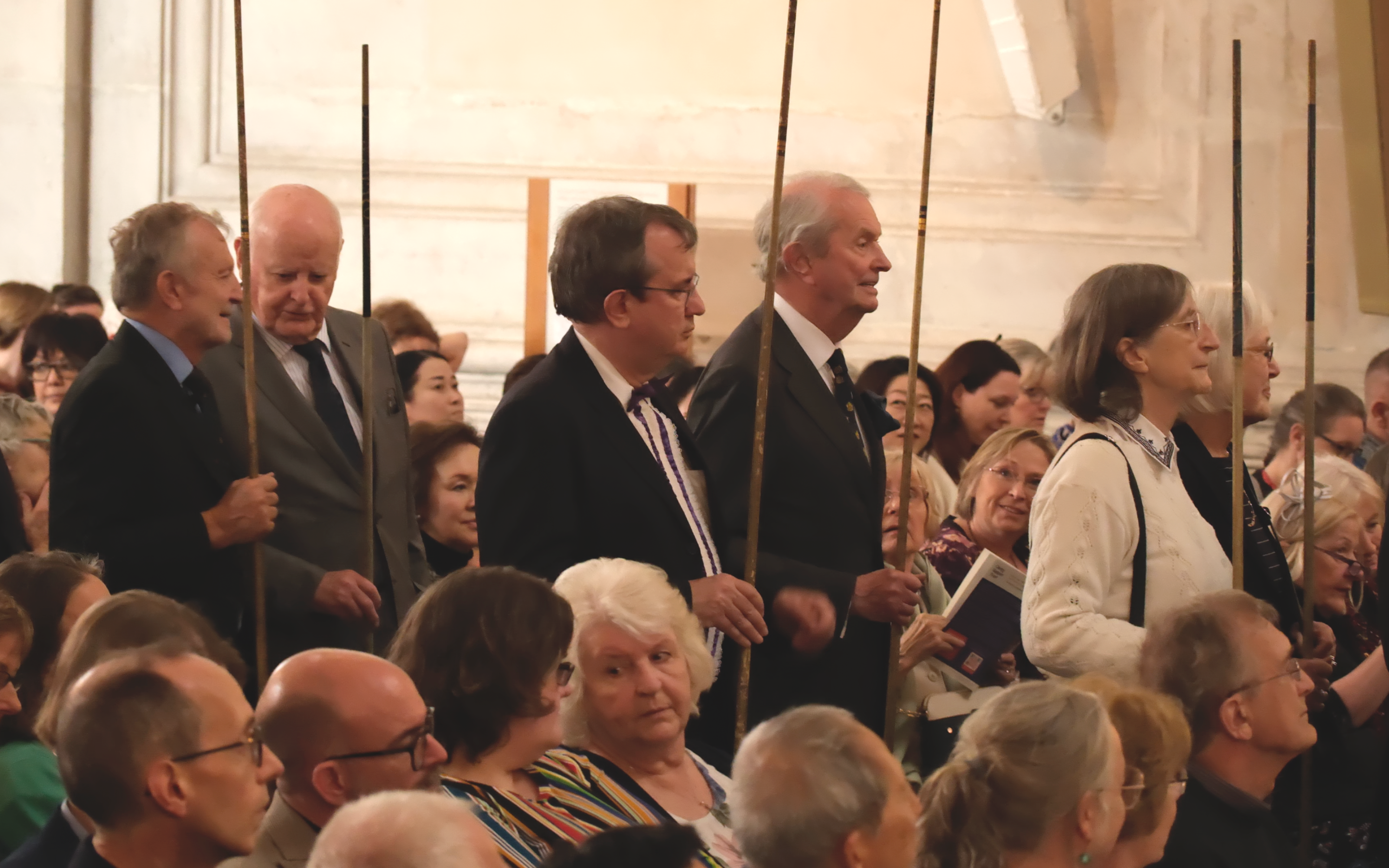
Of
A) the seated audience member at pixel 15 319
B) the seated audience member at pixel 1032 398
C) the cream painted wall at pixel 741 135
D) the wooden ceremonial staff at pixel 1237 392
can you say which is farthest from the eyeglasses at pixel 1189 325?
the cream painted wall at pixel 741 135

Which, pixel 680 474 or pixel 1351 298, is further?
pixel 1351 298

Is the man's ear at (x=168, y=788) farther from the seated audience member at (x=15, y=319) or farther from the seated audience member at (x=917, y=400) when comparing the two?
the seated audience member at (x=15, y=319)

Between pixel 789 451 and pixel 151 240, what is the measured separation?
1.19m

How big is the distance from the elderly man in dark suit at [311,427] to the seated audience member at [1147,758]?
1.34m

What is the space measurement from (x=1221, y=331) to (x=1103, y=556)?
0.65 m

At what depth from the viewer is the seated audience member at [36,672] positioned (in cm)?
271

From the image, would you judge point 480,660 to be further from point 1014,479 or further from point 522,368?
point 522,368

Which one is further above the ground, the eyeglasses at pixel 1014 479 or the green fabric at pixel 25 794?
the eyeglasses at pixel 1014 479

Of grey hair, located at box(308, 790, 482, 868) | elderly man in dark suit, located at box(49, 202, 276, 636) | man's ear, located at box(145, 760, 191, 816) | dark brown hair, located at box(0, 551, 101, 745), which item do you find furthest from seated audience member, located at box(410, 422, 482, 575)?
grey hair, located at box(308, 790, 482, 868)

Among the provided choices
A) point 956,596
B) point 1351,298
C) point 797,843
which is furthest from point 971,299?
point 797,843

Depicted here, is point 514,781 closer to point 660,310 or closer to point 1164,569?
point 660,310

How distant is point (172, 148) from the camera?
23.1 feet

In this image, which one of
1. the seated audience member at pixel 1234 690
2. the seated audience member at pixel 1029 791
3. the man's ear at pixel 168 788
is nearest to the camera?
the man's ear at pixel 168 788

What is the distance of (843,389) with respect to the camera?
3.46 metres
